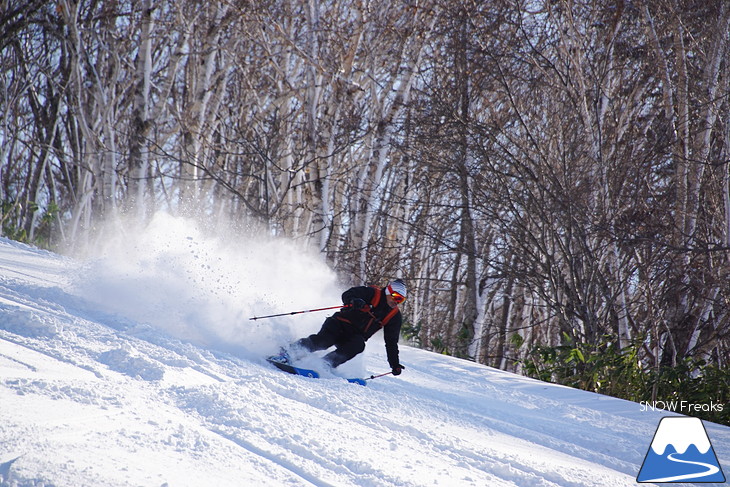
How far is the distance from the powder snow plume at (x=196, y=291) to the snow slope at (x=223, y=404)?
0.02 meters

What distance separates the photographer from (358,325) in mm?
6113

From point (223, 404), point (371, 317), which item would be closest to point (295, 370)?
point (371, 317)

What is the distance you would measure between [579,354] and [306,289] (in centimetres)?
399

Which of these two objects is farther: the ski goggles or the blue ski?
the ski goggles

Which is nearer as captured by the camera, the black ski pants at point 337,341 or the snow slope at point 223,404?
the snow slope at point 223,404

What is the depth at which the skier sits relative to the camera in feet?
19.8

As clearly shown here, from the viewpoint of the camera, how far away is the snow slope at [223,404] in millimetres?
2791

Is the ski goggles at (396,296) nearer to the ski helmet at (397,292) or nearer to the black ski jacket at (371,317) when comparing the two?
the ski helmet at (397,292)

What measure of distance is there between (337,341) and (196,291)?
178 cm

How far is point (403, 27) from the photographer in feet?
37.5

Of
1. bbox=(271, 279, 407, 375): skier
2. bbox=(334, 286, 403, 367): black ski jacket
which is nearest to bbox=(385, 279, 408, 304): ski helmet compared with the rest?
bbox=(271, 279, 407, 375): skier

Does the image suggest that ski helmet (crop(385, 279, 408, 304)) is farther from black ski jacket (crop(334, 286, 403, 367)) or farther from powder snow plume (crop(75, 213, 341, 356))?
powder snow plume (crop(75, 213, 341, 356))

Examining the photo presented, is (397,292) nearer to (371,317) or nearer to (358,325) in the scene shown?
(371,317)

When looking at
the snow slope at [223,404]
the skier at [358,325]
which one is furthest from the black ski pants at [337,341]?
the snow slope at [223,404]
